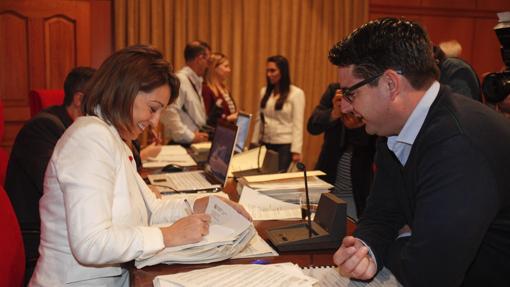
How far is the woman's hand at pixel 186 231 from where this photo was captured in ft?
4.26

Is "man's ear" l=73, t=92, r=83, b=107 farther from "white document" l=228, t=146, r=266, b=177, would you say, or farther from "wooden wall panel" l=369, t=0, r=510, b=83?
"wooden wall panel" l=369, t=0, r=510, b=83

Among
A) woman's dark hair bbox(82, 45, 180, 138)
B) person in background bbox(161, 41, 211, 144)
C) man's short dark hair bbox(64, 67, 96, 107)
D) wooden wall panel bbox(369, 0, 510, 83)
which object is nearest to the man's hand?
woman's dark hair bbox(82, 45, 180, 138)

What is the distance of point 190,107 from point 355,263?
2927 mm

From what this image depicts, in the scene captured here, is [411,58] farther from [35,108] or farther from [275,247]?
[35,108]

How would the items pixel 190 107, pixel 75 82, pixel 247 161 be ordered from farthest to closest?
pixel 190 107 → pixel 247 161 → pixel 75 82

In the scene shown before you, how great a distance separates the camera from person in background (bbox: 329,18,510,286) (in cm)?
99

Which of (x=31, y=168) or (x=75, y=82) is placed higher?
(x=75, y=82)

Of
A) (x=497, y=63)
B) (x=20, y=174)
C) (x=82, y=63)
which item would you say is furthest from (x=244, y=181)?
(x=497, y=63)

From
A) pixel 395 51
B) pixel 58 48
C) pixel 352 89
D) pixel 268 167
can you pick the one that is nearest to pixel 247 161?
pixel 268 167

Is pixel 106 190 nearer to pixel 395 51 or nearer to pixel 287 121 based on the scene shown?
pixel 395 51

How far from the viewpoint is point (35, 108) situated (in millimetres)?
2990

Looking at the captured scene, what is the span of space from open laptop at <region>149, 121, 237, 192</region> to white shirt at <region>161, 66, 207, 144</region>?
1.17 metres

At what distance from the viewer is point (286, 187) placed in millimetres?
1890

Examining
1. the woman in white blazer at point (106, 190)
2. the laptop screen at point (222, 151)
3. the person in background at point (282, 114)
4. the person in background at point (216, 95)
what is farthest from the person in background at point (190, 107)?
the woman in white blazer at point (106, 190)
